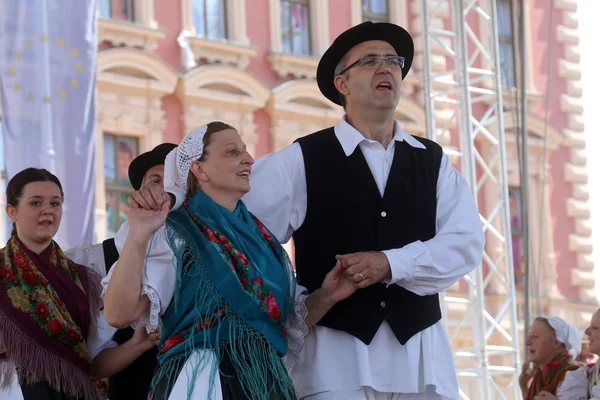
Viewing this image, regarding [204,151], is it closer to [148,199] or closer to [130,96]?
[148,199]

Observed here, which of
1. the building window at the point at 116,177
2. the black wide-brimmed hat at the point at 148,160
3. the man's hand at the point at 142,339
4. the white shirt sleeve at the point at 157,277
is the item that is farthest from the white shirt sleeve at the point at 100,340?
the building window at the point at 116,177

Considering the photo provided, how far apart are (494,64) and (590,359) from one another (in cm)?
409

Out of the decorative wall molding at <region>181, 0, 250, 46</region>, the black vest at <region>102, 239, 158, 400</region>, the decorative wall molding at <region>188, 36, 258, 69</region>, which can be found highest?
the decorative wall molding at <region>181, 0, 250, 46</region>

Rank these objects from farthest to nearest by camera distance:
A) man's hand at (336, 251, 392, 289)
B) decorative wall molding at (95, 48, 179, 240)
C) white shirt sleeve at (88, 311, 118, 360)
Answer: decorative wall molding at (95, 48, 179, 240) → white shirt sleeve at (88, 311, 118, 360) → man's hand at (336, 251, 392, 289)

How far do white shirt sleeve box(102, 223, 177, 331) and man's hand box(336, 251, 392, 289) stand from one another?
0.53m

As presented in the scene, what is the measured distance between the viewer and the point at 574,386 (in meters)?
6.52

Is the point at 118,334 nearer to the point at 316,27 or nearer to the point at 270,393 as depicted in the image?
the point at 270,393

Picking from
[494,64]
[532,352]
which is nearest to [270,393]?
[532,352]

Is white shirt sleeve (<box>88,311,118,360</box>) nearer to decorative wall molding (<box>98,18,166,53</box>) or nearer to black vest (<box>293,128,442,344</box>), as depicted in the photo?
black vest (<box>293,128,442,344</box>)

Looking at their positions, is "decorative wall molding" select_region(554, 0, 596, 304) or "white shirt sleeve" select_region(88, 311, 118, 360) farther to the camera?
"decorative wall molding" select_region(554, 0, 596, 304)

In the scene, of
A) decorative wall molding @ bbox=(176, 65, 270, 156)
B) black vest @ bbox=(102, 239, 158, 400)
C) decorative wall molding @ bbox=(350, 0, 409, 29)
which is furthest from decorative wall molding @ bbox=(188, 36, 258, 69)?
black vest @ bbox=(102, 239, 158, 400)

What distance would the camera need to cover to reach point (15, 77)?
628 centimetres

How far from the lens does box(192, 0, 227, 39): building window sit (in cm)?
1513

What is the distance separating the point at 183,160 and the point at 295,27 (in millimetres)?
12348
